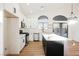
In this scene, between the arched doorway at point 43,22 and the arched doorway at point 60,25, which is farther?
the arched doorway at point 43,22

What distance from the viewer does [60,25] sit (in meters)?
6.35

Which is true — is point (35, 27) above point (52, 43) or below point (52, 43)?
above

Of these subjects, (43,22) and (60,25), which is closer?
(60,25)

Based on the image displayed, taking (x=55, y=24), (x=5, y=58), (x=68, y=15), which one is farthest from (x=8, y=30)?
(x=5, y=58)

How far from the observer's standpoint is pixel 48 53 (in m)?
4.29

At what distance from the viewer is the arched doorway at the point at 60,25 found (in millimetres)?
6430

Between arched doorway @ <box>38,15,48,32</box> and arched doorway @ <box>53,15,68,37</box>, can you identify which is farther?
arched doorway @ <box>38,15,48,32</box>

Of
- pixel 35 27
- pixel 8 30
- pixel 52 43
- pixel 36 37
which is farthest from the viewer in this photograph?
pixel 36 37

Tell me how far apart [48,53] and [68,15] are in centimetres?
331

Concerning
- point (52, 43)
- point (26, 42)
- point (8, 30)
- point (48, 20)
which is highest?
point (48, 20)

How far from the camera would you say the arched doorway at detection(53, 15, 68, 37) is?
6430 millimetres

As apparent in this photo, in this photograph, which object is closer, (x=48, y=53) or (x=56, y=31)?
(x=48, y=53)

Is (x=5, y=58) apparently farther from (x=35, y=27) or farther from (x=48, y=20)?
(x=35, y=27)

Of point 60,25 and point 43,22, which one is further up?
point 43,22
